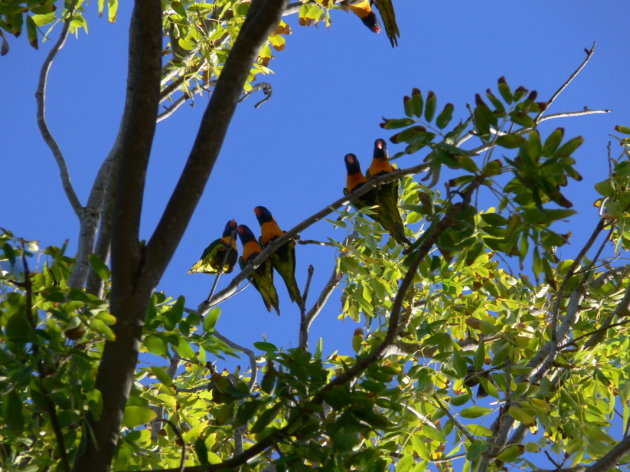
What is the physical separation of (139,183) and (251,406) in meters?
0.57

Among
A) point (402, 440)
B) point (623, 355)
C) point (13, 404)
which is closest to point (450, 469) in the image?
point (623, 355)

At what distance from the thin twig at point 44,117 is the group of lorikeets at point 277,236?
97 cm

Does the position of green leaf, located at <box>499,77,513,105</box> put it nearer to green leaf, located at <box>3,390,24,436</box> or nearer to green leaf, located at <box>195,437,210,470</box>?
green leaf, located at <box>195,437,210,470</box>

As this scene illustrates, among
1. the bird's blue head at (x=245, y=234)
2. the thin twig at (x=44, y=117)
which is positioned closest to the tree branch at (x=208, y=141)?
the thin twig at (x=44, y=117)

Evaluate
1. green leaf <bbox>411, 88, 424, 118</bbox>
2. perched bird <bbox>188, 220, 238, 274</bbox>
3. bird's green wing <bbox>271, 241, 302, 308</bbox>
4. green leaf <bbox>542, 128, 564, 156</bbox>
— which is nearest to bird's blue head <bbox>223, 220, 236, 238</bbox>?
perched bird <bbox>188, 220, 238, 274</bbox>

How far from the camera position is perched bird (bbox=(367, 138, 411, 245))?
334 centimetres

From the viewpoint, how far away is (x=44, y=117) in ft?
9.29

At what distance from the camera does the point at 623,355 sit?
8.53 ft

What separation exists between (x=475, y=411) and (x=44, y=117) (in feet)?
6.19

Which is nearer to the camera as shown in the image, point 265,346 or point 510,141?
point 510,141

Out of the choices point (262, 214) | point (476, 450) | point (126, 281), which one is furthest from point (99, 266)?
point (262, 214)

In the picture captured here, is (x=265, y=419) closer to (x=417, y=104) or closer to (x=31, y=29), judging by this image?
(x=417, y=104)

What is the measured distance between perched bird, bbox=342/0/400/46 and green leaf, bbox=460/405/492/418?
138 cm

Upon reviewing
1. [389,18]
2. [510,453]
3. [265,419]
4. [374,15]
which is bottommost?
[510,453]
